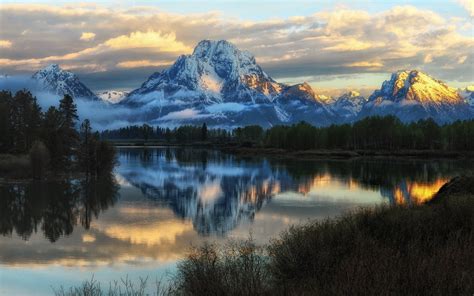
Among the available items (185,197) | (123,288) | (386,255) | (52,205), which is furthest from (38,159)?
(386,255)

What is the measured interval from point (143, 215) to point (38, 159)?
136 feet

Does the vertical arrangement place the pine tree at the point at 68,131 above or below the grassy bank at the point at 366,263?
above

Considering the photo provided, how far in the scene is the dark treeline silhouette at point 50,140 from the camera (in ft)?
302

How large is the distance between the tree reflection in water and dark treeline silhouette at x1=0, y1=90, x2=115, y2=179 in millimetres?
9894

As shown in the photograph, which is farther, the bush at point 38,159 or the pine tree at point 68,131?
the pine tree at point 68,131

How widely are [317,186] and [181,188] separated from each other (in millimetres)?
20498

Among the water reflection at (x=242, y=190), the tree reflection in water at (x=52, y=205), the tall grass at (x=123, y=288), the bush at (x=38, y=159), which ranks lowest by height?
the water reflection at (x=242, y=190)

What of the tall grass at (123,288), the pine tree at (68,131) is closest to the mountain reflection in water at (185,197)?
the tall grass at (123,288)

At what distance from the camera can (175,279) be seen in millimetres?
25781

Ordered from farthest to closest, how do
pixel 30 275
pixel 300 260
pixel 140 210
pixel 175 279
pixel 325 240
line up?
pixel 140 210 < pixel 30 275 < pixel 175 279 < pixel 325 240 < pixel 300 260

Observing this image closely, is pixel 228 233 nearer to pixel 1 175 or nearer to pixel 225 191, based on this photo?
pixel 225 191

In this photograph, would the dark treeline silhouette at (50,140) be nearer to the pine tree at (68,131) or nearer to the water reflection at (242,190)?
the pine tree at (68,131)

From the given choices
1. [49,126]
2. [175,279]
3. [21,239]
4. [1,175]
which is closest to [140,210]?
[21,239]

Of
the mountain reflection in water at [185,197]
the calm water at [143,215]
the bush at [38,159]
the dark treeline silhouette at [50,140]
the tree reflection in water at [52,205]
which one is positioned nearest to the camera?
the calm water at [143,215]
